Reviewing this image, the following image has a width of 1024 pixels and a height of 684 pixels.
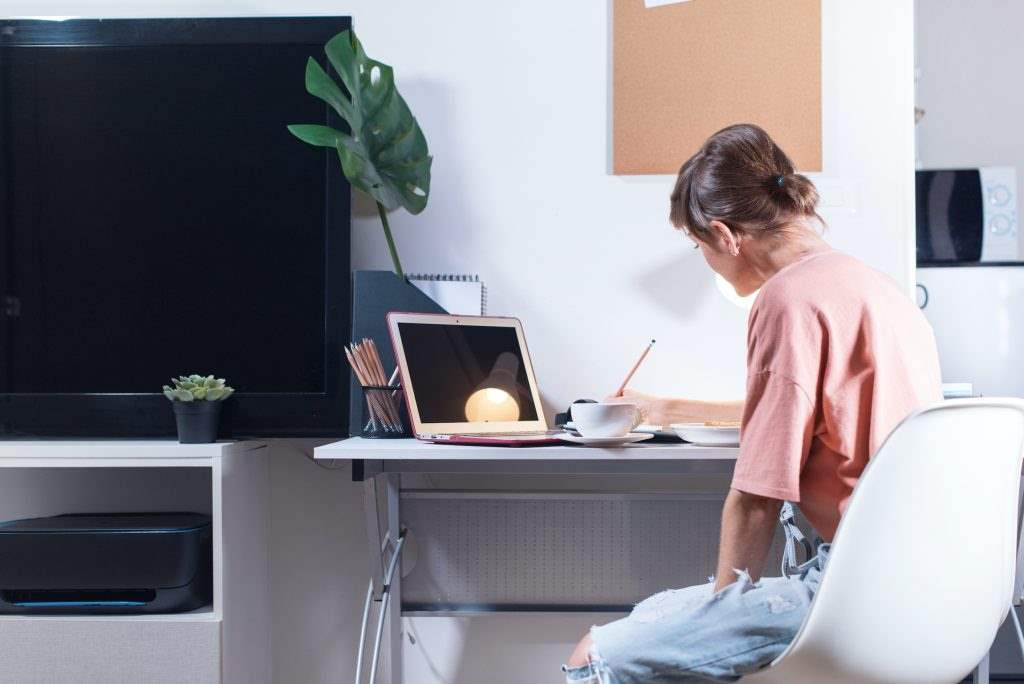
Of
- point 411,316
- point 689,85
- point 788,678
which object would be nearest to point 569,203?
point 689,85

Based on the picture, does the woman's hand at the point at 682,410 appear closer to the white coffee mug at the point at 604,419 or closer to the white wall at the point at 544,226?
the white wall at the point at 544,226

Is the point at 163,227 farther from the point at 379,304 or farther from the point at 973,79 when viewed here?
the point at 973,79

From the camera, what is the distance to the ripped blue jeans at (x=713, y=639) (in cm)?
118

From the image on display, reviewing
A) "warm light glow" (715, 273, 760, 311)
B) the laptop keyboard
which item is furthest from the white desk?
"warm light glow" (715, 273, 760, 311)

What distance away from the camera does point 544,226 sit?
2.27m

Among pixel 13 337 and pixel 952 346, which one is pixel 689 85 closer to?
pixel 952 346

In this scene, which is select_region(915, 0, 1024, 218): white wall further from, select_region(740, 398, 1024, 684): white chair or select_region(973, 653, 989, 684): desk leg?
select_region(740, 398, 1024, 684): white chair

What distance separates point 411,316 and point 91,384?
739 mm

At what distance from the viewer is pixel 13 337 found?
2098 millimetres

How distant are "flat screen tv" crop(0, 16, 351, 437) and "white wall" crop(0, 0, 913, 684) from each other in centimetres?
24

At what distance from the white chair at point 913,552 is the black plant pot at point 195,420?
1.22 meters

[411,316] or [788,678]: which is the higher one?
[411,316]

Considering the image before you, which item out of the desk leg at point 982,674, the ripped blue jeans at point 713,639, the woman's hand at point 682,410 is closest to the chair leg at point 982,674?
A: the desk leg at point 982,674

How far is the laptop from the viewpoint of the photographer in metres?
1.91
